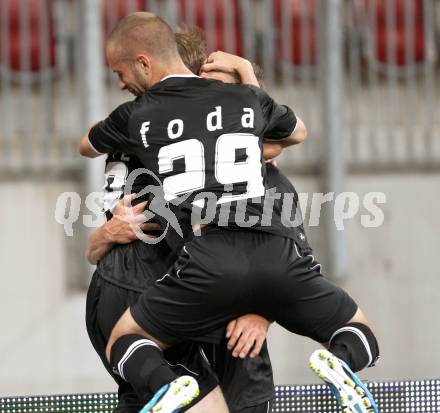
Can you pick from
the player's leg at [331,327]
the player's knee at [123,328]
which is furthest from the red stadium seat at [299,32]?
the player's knee at [123,328]

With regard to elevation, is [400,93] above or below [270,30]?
below

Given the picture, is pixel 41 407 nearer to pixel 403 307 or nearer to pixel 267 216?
pixel 267 216

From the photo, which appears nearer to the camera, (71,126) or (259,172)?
(259,172)

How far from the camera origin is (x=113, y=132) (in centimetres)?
299

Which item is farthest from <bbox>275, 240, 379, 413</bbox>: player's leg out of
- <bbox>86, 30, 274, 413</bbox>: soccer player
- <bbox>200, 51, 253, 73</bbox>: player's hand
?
<bbox>200, 51, 253, 73</bbox>: player's hand

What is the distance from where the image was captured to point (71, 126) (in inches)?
231

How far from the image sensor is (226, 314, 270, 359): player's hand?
2865 millimetres

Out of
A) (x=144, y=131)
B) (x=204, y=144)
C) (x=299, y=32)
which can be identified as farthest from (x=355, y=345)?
(x=299, y=32)

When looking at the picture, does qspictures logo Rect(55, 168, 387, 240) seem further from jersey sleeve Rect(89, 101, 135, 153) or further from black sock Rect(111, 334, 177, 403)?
black sock Rect(111, 334, 177, 403)

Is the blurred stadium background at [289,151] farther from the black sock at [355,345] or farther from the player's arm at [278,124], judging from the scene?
the black sock at [355,345]

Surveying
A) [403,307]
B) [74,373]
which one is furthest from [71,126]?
[403,307]

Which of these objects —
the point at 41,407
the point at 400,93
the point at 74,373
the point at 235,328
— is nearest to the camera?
the point at 235,328

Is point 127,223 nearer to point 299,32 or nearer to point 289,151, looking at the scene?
point 289,151

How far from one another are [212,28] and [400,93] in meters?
1.21
